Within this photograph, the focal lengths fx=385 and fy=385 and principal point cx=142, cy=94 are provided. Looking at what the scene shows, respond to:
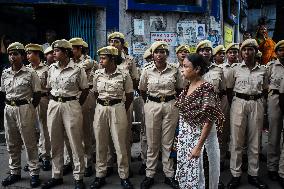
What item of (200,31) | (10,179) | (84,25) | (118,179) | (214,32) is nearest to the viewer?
(10,179)

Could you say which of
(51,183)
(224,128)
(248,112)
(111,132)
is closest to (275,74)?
(248,112)

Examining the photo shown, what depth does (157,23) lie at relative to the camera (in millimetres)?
10172

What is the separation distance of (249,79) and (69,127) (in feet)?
9.39

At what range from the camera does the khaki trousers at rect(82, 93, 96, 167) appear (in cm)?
672

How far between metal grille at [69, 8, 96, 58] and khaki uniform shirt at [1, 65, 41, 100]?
3.86 metres

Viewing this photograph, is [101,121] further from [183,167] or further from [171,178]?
[183,167]

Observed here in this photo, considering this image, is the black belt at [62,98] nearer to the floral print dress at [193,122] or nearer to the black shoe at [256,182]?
the floral print dress at [193,122]

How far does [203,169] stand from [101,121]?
216cm

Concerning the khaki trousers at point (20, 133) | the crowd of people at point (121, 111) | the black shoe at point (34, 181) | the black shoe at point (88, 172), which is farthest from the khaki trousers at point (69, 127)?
the black shoe at point (88, 172)

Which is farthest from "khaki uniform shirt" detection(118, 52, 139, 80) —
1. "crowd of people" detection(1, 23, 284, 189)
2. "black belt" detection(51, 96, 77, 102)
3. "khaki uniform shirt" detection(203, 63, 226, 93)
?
"black belt" detection(51, 96, 77, 102)

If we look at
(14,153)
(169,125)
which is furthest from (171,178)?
(14,153)

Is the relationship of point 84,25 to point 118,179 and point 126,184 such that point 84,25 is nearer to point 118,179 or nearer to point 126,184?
point 118,179

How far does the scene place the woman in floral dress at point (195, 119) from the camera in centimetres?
414

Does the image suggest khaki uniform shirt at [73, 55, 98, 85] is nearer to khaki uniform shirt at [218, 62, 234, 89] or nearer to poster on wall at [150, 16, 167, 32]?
khaki uniform shirt at [218, 62, 234, 89]
